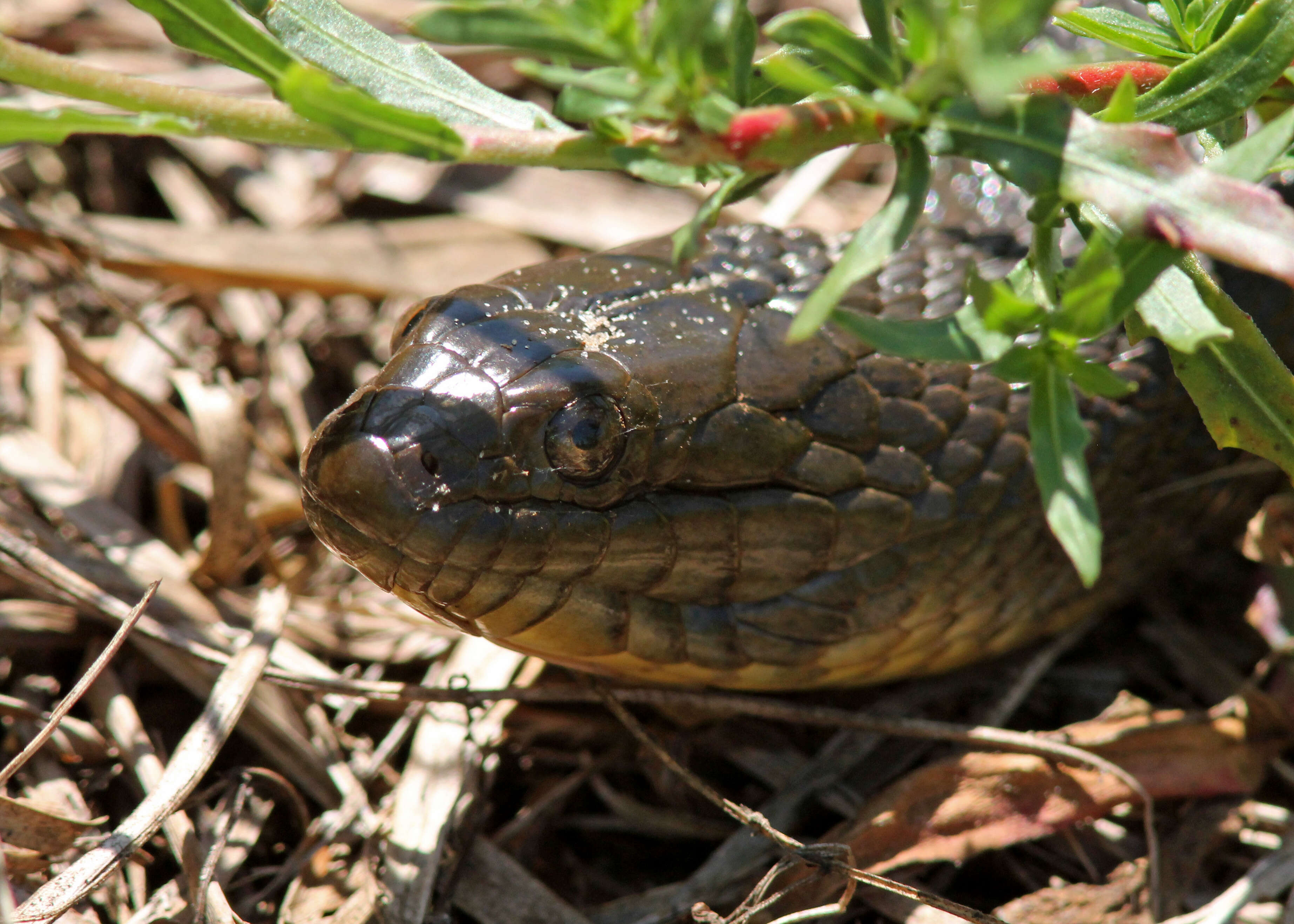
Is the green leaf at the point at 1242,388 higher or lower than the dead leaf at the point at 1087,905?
higher

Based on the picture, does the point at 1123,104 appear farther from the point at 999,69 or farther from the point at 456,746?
the point at 456,746

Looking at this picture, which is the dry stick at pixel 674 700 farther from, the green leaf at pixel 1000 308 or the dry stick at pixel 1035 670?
the green leaf at pixel 1000 308

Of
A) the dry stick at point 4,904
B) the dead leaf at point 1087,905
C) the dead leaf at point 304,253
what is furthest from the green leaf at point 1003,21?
the dead leaf at point 304,253

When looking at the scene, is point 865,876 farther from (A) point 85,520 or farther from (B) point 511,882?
(A) point 85,520

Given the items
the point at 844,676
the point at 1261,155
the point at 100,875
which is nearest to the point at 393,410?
the point at 100,875

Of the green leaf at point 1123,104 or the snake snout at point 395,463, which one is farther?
the snake snout at point 395,463

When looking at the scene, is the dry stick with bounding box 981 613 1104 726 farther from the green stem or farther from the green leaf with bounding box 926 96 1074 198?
the green stem

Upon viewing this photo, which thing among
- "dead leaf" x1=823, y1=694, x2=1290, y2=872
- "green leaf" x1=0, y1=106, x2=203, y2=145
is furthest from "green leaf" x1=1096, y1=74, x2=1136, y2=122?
"dead leaf" x1=823, y1=694, x2=1290, y2=872
